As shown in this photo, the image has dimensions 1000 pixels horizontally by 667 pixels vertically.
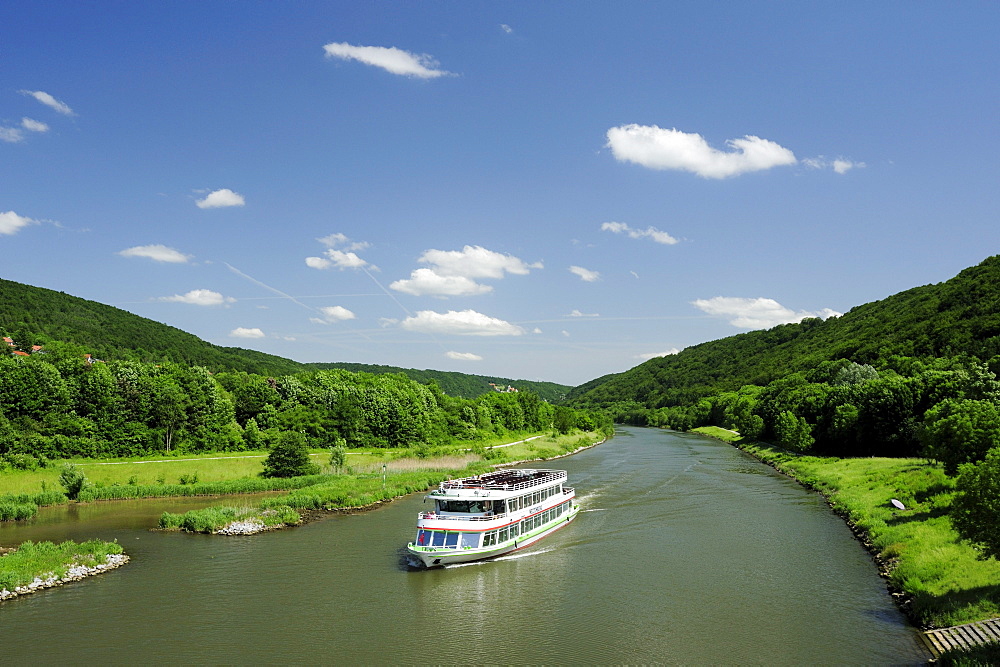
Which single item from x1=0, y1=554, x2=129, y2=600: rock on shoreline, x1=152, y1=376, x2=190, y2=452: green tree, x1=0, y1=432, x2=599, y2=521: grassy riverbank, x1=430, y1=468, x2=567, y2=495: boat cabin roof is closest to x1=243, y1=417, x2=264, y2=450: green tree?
x1=0, y1=432, x2=599, y2=521: grassy riverbank

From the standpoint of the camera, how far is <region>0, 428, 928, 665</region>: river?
25125 mm

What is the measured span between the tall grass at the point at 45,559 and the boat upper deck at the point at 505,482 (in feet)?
68.3

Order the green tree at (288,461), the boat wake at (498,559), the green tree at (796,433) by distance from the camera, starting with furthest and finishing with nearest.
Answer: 1. the green tree at (796,433)
2. the green tree at (288,461)
3. the boat wake at (498,559)

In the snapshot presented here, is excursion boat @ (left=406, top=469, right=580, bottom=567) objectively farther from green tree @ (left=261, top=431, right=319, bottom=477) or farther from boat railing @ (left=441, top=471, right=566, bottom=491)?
green tree @ (left=261, top=431, right=319, bottom=477)

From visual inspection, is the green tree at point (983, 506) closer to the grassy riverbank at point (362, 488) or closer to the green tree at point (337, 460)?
the grassy riverbank at point (362, 488)

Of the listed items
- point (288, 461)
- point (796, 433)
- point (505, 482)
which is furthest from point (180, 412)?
point (796, 433)

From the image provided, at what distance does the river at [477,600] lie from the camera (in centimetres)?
2512

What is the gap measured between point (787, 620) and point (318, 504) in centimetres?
3944

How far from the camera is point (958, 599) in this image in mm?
26094

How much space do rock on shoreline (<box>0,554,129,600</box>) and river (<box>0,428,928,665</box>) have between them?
2.23 ft

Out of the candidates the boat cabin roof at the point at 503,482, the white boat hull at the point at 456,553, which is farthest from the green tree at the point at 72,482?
the white boat hull at the point at 456,553

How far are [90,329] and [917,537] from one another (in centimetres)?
19328

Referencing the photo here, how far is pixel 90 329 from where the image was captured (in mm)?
171000

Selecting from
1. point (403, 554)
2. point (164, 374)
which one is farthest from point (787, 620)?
point (164, 374)
